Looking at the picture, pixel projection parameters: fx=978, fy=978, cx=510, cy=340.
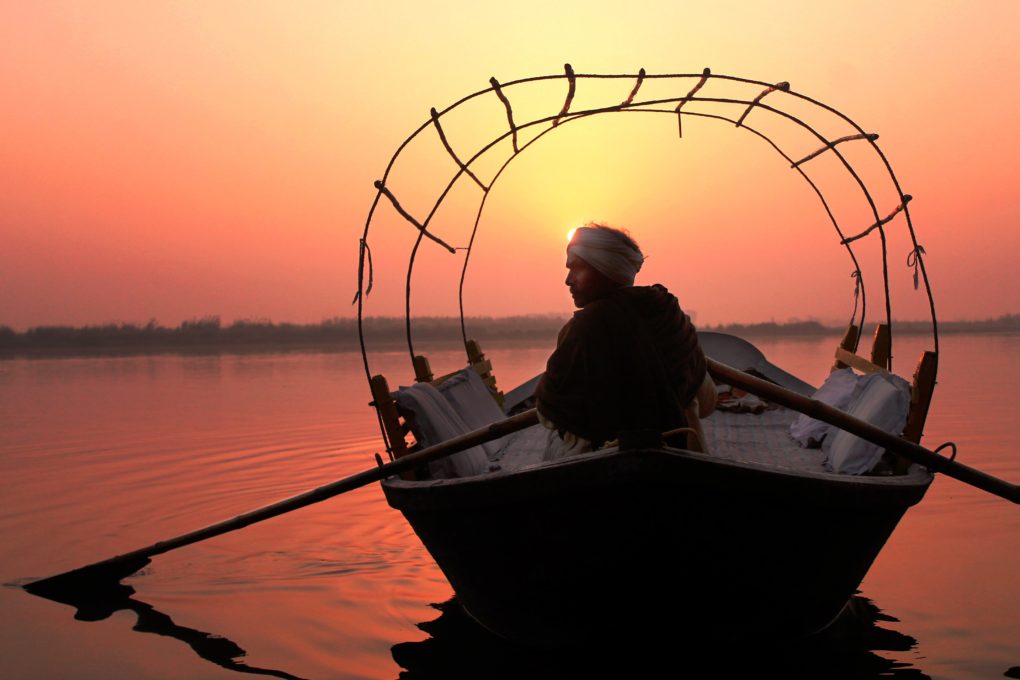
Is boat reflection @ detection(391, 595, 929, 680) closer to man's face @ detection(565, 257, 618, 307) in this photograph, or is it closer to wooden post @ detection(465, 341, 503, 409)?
man's face @ detection(565, 257, 618, 307)

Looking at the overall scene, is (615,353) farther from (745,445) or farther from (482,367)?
(482,367)

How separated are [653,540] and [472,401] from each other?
262cm

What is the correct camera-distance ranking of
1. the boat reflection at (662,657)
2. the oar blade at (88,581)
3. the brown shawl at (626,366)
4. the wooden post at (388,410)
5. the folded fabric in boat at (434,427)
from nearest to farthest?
1. the brown shawl at (626,366)
2. the boat reflection at (662,657)
3. the wooden post at (388,410)
4. the folded fabric in boat at (434,427)
5. the oar blade at (88,581)

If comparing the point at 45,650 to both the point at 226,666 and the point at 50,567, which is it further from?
the point at 50,567

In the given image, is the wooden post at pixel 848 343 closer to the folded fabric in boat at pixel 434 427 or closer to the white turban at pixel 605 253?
the folded fabric in boat at pixel 434 427

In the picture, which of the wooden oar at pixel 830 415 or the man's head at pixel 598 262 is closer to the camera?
the man's head at pixel 598 262

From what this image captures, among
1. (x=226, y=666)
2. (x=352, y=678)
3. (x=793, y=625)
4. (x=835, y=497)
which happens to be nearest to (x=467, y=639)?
(x=352, y=678)

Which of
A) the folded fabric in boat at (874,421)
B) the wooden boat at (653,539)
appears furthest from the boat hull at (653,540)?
the folded fabric in boat at (874,421)

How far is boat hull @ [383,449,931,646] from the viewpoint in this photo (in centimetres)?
328

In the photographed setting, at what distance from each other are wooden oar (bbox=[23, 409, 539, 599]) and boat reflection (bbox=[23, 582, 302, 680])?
5cm

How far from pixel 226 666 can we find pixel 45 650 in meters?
0.90

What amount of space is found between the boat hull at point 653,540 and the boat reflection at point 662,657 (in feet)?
0.23

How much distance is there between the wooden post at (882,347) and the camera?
5.91 meters

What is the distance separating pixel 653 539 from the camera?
3.36m
